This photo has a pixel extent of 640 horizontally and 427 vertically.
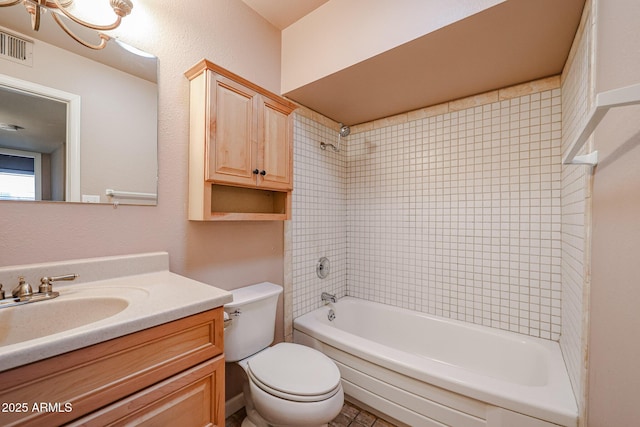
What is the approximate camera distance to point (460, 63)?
4.87 ft

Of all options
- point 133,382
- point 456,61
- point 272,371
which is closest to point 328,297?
point 272,371

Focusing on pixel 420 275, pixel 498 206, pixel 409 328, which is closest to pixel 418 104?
pixel 498 206

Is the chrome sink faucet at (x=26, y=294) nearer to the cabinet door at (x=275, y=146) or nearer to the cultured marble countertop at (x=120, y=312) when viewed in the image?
the cultured marble countertop at (x=120, y=312)

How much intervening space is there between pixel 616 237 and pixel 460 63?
120 cm

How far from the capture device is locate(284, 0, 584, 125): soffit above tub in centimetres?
115

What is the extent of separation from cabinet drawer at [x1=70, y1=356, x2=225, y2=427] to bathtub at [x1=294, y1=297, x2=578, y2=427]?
907 mm

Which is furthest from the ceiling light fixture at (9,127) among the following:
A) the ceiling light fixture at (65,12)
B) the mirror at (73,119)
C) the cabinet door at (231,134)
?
the cabinet door at (231,134)

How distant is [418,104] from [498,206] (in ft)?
3.18

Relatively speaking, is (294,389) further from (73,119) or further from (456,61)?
(456,61)

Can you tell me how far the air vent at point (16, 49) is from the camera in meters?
0.89

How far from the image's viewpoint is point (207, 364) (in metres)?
0.86

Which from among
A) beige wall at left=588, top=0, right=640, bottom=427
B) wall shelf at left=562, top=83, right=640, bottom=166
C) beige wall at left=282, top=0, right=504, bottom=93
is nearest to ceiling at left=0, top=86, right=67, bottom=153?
beige wall at left=282, top=0, right=504, bottom=93

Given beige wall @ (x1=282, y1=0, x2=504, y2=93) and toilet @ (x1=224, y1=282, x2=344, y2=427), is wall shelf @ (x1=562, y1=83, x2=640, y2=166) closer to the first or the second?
beige wall @ (x1=282, y1=0, x2=504, y2=93)

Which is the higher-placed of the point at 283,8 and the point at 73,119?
the point at 283,8
